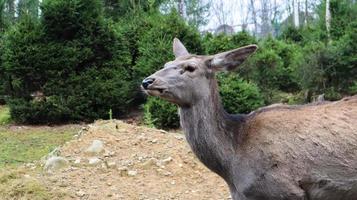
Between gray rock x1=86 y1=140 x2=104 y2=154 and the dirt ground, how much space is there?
54 millimetres

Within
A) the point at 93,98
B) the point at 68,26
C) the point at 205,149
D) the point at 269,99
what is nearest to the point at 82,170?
the point at 205,149

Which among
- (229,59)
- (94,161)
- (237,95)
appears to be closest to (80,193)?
(94,161)

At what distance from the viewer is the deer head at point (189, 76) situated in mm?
4348

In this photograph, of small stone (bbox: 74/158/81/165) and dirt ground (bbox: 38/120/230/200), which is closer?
dirt ground (bbox: 38/120/230/200)

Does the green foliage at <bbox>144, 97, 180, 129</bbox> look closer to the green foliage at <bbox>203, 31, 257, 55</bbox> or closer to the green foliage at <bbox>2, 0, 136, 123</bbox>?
the green foliage at <bbox>2, 0, 136, 123</bbox>

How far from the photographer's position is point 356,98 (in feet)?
14.2

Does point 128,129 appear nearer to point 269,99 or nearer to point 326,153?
point 326,153

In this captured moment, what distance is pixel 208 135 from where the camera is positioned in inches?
177

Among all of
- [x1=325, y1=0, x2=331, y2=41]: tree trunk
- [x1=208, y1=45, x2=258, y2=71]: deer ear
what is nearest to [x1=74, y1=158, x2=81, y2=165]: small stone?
[x1=208, y1=45, x2=258, y2=71]: deer ear

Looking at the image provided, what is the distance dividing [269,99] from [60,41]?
5.08 metres

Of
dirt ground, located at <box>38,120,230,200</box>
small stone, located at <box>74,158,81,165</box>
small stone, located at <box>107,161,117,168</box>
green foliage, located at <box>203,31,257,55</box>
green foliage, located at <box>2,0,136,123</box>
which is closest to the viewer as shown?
dirt ground, located at <box>38,120,230,200</box>

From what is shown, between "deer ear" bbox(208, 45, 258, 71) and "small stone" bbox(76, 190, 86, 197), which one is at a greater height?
"deer ear" bbox(208, 45, 258, 71)

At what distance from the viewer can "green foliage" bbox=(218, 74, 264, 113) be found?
11453 millimetres

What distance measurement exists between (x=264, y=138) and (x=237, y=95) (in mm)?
7245
